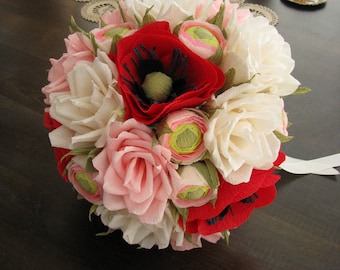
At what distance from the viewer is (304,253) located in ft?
1.62

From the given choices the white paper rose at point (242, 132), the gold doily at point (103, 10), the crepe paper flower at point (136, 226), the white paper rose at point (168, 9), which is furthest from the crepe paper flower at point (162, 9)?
the gold doily at point (103, 10)

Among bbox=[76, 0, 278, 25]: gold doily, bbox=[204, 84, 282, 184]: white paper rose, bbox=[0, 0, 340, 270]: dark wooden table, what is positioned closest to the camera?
bbox=[204, 84, 282, 184]: white paper rose

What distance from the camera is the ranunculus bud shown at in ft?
1.21

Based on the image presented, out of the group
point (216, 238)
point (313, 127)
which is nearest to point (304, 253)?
point (216, 238)

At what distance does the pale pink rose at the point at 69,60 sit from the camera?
40cm

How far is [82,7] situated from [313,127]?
1.96ft

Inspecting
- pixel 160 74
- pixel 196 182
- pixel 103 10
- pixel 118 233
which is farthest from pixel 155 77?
pixel 103 10

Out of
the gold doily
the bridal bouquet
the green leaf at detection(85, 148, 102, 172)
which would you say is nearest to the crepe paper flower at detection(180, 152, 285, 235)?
the bridal bouquet

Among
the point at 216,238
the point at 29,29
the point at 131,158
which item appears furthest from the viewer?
the point at 29,29

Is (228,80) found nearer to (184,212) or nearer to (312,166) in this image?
(184,212)

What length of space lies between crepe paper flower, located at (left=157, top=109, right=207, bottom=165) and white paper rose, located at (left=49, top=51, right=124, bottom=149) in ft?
0.16

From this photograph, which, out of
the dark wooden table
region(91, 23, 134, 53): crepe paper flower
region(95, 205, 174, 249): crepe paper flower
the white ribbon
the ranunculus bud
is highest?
region(91, 23, 134, 53): crepe paper flower

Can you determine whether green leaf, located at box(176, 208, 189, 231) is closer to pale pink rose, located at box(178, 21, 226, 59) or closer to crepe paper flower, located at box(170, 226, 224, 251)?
crepe paper flower, located at box(170, 226, 224, 251)

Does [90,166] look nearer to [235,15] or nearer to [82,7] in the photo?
[235,15]
